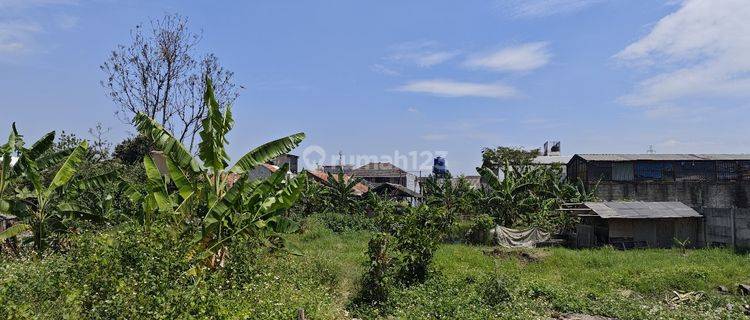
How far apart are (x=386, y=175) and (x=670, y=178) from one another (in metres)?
27.2

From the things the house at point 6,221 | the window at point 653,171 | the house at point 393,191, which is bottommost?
the house at point 6,221

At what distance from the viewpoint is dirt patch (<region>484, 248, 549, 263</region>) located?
1685cm

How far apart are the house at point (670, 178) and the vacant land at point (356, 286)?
45.1ft

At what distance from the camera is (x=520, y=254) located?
17.4 m

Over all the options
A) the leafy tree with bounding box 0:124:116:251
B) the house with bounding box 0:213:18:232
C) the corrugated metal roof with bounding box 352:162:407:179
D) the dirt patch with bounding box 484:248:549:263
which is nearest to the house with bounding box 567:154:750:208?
the dirt patch with bounding box 484:248:549:263

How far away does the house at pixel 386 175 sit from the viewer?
50.8 m

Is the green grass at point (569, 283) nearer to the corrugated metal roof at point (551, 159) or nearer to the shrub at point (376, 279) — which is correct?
the shrub at point (376, 279)

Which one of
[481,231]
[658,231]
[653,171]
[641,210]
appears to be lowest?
[481,231]

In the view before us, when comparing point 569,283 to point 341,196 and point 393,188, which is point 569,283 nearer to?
point 341,196

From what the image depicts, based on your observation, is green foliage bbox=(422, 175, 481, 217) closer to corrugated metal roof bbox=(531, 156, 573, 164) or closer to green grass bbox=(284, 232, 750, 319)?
Answer: green grass bbox=(284, 232, 750, 319)

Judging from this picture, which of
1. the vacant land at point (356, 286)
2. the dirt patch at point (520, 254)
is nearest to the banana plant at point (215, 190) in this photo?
the vacant land at point (356, 286)

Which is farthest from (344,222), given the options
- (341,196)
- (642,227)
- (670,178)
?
(670,178)

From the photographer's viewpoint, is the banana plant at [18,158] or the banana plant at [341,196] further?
the banana plant at [341,196]

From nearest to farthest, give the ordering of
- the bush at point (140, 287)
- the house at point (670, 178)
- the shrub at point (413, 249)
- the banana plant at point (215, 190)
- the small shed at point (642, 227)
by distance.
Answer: the bush at point (140, 287) < the banana plant at point (215, 190) < the shrub at point (413, 249) < the small shed at point (642, 227) < the house at point (670, 178)
